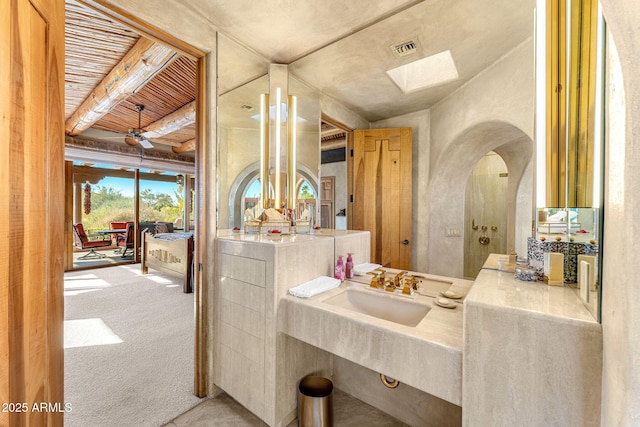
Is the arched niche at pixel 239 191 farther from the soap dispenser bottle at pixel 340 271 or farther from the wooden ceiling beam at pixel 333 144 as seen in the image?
the soap dispenser bottle at pixel 340 271

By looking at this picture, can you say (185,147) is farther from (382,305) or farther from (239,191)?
(382,305)

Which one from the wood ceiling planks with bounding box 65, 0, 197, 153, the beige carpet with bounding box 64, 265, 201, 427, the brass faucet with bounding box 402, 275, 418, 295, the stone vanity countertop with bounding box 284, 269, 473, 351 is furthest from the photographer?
the wood ceiling planks with bounding box 65, 0, 197, 153

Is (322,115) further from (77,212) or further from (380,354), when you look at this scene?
(77,212)

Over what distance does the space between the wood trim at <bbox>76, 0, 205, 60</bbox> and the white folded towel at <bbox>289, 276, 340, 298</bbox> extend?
1.79 metres

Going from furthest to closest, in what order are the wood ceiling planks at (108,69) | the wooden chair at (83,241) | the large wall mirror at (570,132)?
the wooden chair at (83,241), the wood ceiling planks at (108,69), the large wall mirror at (570,132)

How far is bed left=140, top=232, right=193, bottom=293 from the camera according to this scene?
425cm

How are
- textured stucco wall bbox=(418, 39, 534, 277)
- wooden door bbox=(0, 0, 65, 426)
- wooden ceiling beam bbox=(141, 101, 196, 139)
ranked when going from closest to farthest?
wooden door bbox=(0, 0, 65, 426), textured stucco wall bbox=(418, 39, 534, 277), wooden ceiling beam bbox=(141, 101, 196, 139)

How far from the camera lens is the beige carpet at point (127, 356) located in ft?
5.58

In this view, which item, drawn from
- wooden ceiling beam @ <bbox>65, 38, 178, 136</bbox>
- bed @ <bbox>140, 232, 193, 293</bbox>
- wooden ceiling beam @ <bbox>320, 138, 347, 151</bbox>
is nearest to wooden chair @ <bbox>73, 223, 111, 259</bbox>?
bed @ <bbox>140, 232, 193, 293</bbox>

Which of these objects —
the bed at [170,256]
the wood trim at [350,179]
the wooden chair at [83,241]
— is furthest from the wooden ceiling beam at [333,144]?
the wooden chair at [83,241]

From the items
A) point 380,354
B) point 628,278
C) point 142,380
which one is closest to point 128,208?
point 142,380

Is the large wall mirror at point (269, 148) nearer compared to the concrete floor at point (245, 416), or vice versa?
the concrete floor at point (245, 416)

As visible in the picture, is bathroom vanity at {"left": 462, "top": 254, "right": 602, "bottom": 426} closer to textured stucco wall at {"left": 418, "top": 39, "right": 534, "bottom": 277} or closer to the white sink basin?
the white sink basin

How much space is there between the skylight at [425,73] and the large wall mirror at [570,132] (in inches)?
29.0
